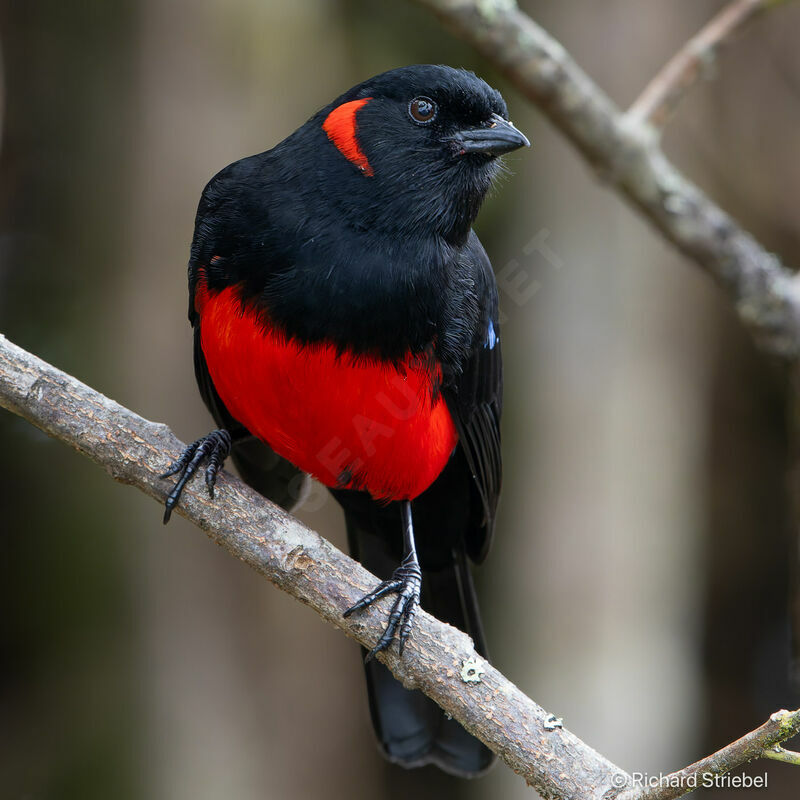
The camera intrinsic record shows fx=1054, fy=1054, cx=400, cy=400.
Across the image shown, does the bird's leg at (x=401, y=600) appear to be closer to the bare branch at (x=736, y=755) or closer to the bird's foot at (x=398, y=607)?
the bird's foot at (x=398, y=607)

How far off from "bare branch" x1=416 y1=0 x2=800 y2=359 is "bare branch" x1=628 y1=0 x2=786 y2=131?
0.21 ft

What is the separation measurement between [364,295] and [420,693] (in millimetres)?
1626

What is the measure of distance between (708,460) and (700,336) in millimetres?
757

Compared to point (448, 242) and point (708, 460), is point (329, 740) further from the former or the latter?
point (448, 242)

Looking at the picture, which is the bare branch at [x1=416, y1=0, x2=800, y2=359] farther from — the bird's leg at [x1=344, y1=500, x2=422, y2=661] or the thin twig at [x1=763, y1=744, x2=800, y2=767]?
the thin twig at [x1=763, y1=744, x2=800, y2=767]

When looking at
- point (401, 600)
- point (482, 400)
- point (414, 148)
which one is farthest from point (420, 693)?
point (414, 148)

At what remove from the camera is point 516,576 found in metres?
5.50

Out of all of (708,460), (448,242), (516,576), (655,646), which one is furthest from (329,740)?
(448,242)

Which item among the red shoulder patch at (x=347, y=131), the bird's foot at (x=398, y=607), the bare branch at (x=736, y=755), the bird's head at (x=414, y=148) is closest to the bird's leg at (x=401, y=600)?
the bird's foot at (x=398, y=607)

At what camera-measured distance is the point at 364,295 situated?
111 inches

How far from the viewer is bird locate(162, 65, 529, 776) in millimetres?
2814

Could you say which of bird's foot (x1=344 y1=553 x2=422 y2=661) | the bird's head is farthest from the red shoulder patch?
bird's foot (x1=344 y1=553 x2=422 y2=661)

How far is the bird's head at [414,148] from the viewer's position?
2920 millimetres

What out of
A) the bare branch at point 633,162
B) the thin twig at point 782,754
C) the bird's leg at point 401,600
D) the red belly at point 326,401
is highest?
the bare branch at point 633,162
